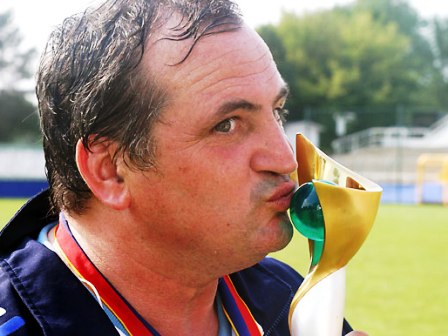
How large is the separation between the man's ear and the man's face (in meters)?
0.06

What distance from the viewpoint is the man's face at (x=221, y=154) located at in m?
1.54

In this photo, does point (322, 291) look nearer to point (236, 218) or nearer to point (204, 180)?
point (236, 218)

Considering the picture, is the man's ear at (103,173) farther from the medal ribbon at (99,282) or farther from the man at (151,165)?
the medal ribbon at (99,282)

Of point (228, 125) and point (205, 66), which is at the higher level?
point (205, 66)

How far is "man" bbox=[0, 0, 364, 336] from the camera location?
155 centimetres

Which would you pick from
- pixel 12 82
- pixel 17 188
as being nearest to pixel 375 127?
pixel 17 188

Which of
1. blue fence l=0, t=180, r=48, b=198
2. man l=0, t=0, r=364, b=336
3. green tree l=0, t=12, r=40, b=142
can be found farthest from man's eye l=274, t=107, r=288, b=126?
green tree l=0, t=12, r=40, b=142

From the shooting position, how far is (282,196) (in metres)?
1.59

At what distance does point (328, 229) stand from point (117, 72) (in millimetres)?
616

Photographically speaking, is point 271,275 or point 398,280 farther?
point 398,280

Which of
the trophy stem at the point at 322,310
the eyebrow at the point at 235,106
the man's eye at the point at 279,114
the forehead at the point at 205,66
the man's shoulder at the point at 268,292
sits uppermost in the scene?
the forehead at the point at 205,66

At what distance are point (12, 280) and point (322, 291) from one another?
0.74 meters

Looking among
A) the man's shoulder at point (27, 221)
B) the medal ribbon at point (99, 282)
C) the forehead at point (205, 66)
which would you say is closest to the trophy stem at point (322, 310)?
the medal ribbon at point (99, 282)

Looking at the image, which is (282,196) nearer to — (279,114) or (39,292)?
(279,114)
